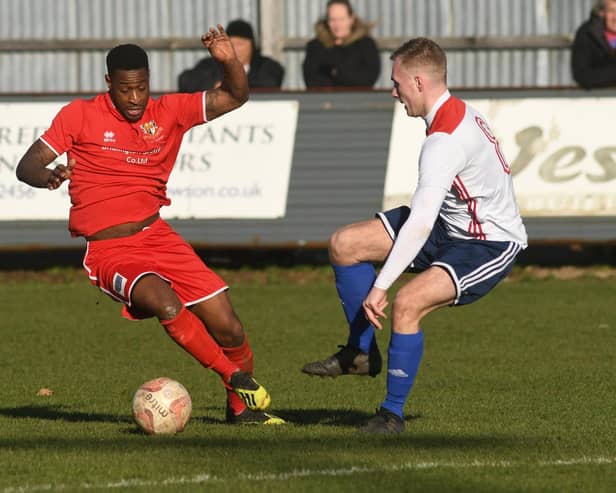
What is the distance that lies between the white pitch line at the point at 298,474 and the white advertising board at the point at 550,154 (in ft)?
29.2

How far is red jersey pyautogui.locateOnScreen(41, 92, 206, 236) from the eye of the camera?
8.28 metres

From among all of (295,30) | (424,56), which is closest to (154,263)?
(424,56)

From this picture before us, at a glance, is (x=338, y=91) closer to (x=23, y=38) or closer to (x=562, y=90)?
(x=562, y=90)

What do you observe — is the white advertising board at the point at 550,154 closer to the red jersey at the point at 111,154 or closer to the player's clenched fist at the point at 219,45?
the red jersey at the point at 111,154

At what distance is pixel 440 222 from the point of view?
26.7ft

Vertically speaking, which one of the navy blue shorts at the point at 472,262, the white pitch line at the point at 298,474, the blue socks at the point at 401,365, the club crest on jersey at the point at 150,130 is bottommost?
the white pitch line at the point at 298,474

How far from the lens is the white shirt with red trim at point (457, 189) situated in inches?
291

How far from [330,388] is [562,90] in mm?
6762

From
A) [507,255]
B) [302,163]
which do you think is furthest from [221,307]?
[302,163]

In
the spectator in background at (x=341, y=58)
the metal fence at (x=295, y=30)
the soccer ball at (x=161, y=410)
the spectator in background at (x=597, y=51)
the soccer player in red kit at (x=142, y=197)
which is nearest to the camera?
the soccer ball at (x=161, y=410)

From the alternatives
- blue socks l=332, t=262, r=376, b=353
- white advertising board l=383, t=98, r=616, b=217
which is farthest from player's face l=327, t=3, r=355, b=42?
blue socks l=332, t=262, r=376, b=353

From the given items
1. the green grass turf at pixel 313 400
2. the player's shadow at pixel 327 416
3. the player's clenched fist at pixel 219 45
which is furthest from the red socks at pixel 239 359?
the player's clenched fist at pixel 219 45

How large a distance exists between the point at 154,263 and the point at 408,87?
174 centimetres

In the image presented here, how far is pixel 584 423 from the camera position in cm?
816
